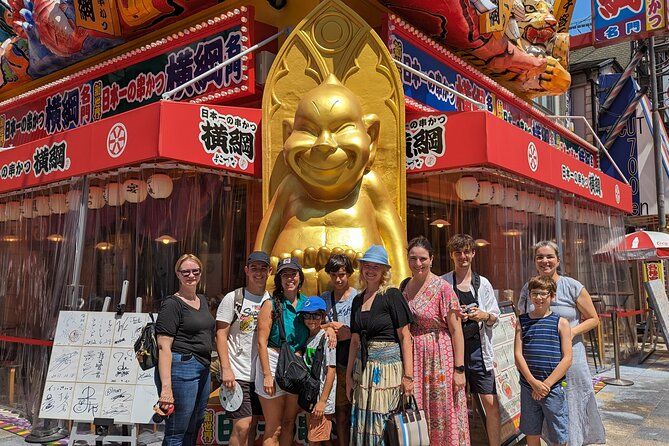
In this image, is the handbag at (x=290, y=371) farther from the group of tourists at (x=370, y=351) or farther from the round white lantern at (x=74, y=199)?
the round white lantern at (x=74, y=199)

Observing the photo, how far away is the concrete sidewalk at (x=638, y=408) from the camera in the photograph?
5.53 meters

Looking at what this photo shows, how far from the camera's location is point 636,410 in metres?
6.66

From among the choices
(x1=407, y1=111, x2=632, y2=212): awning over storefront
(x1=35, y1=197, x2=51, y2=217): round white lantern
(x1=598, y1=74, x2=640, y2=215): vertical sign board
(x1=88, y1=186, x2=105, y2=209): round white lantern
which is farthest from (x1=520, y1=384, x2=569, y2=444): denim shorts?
(x1=598, y1=74, x2=640, y2=215): vertical sign board

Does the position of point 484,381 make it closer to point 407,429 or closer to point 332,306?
point 407,429

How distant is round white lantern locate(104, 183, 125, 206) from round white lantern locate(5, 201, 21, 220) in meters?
2.03

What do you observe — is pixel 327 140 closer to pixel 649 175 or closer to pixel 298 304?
pixel 298 304

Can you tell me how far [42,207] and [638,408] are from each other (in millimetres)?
7775

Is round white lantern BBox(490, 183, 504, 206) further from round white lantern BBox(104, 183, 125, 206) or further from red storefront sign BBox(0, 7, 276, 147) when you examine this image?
round white lantern BBox(104, 183, 125, 206)

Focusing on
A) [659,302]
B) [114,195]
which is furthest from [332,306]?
[659,302]

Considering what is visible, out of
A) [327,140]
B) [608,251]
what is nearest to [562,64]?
[608,251]

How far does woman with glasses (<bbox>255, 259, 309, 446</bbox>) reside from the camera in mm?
3738

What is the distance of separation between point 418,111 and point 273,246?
9.29 ft
